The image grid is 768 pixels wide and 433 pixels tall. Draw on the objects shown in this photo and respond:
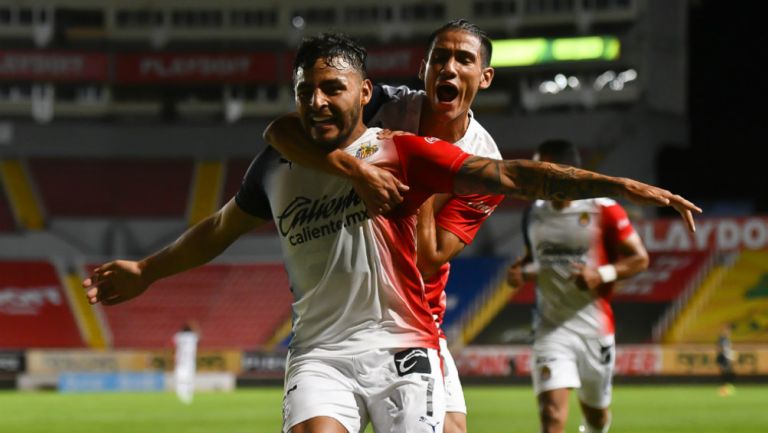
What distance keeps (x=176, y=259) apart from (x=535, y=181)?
178cm

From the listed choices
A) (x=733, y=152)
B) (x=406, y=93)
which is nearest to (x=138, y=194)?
(x=733, y=152)

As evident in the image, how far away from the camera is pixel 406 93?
6188 mm

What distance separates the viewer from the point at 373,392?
4.89 m

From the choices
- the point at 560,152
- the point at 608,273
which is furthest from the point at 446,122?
the point at 608,273

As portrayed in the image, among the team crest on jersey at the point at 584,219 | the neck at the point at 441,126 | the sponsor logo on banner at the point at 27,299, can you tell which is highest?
the neck at the point at 441,126

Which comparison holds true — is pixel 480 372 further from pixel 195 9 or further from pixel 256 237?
pixel 195 9

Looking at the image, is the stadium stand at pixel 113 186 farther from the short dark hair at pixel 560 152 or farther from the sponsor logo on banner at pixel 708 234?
the short dark hair at pixel 560 152

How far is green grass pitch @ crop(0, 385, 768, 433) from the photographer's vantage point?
16.7 metres

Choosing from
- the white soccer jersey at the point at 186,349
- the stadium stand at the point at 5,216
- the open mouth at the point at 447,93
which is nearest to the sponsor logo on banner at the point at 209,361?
the white soccer jersey at the point at 186,349

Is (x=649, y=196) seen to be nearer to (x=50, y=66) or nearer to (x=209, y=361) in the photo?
(x=209, y=361)

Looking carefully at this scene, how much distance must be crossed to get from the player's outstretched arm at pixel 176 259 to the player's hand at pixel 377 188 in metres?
0.70

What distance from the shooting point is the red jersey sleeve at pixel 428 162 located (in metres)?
4.88

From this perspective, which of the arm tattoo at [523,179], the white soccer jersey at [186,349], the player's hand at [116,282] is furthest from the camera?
the white soccer jersey at [186,349]

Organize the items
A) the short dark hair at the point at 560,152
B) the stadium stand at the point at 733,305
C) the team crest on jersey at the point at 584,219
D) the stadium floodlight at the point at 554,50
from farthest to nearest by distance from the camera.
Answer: the stadium floodlight at the point at 554,50 → the stadium stand at the point at 733,305 → the team crest on jersey at the point at 584,219 → the short dark hair at the point at 560,152
